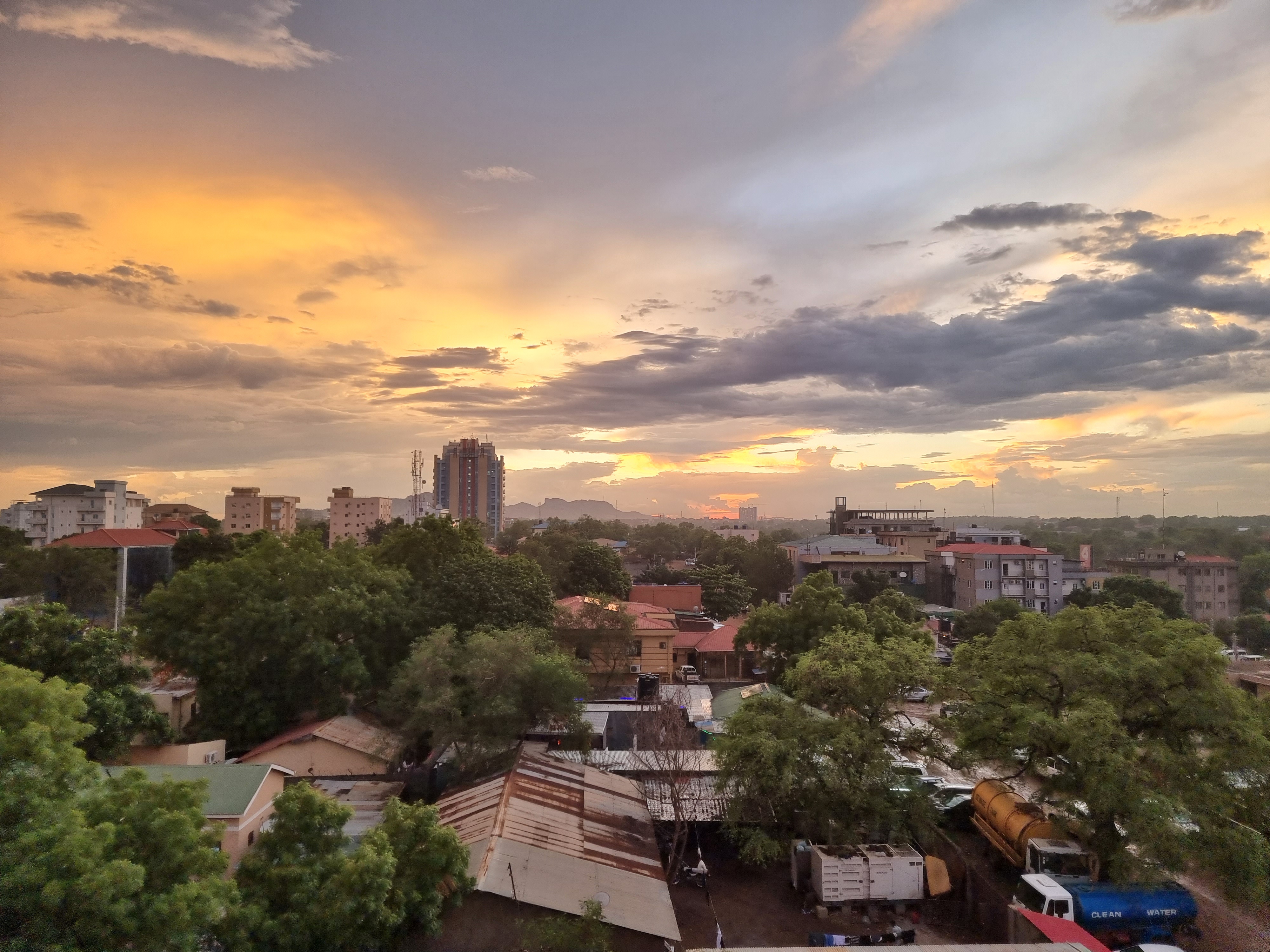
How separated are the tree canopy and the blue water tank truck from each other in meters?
10.9

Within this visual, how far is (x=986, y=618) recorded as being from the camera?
40719 mm

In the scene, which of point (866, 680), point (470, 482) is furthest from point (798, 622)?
point (470, 482)

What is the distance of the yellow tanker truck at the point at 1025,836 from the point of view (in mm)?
15070

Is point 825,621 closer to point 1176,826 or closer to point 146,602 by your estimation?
point 1176,826

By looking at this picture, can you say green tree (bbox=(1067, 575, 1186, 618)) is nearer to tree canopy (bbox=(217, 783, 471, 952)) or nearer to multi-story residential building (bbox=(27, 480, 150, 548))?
tree canopy (bbox=(217, 783, 471, 952))

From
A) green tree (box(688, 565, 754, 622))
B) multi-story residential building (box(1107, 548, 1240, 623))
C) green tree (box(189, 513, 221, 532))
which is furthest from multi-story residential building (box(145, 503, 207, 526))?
multi-story residential building (box(1107, 548, 1240, 623))

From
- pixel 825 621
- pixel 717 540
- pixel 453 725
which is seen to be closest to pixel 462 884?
pixel 453 725

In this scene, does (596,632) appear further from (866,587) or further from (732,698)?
(866,587)

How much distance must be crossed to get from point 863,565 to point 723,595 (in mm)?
13503

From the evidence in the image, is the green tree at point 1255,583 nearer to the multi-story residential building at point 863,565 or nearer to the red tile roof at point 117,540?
the multi-story residential building at point 863,565

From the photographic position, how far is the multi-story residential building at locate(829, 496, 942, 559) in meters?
65.6

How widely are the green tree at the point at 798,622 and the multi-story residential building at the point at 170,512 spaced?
78.3 m

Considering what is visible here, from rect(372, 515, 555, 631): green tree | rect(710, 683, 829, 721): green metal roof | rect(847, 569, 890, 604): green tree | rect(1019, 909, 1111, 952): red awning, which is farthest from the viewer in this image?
rect(847, 569, 890, 604): green tree

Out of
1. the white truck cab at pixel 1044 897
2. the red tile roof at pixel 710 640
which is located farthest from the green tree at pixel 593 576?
the white truck cab at pixel 1044 897
